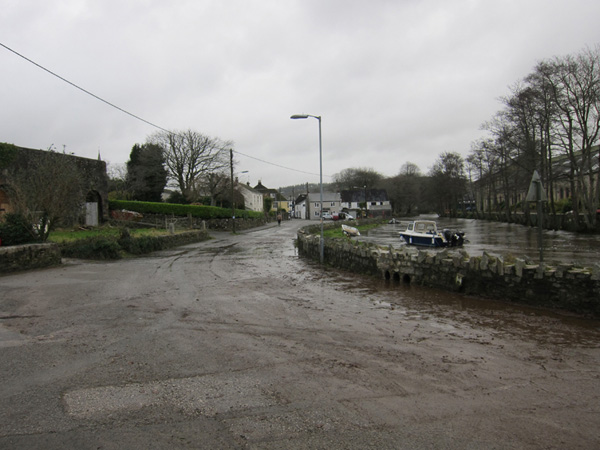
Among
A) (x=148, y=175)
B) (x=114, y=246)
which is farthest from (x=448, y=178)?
(x=114, y=246)

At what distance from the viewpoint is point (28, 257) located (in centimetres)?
1380

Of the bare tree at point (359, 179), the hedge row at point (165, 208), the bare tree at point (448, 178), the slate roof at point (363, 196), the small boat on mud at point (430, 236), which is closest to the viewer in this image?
the small boat on mud at point (430, 236)

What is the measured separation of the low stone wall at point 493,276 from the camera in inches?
310

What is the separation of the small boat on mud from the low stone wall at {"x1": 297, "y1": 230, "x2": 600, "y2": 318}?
39.0ft

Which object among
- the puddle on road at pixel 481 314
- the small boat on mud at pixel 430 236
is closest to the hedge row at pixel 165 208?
the small boat on mud at pixel 430 236

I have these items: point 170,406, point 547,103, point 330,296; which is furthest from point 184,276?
point 547,103

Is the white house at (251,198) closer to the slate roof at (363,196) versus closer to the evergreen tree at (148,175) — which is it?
the slate roof at (363,196)

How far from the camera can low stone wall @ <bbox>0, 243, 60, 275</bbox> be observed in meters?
12.9

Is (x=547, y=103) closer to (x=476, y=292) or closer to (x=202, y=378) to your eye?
(x=476, y=292)

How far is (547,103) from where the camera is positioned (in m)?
31.2

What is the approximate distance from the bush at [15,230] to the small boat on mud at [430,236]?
816 inches

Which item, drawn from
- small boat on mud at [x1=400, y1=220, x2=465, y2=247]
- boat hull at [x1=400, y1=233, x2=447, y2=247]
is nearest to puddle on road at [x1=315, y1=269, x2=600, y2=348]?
boat hull at [x1=400, y1=233, x2=447, y2=247]

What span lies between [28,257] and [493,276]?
14.8m

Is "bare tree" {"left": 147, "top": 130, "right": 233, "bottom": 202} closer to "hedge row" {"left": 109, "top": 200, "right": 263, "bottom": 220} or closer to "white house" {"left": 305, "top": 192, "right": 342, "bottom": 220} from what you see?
"hedge row" {"left": 109, "top": 200, "right": 263, "bottom": 220}
